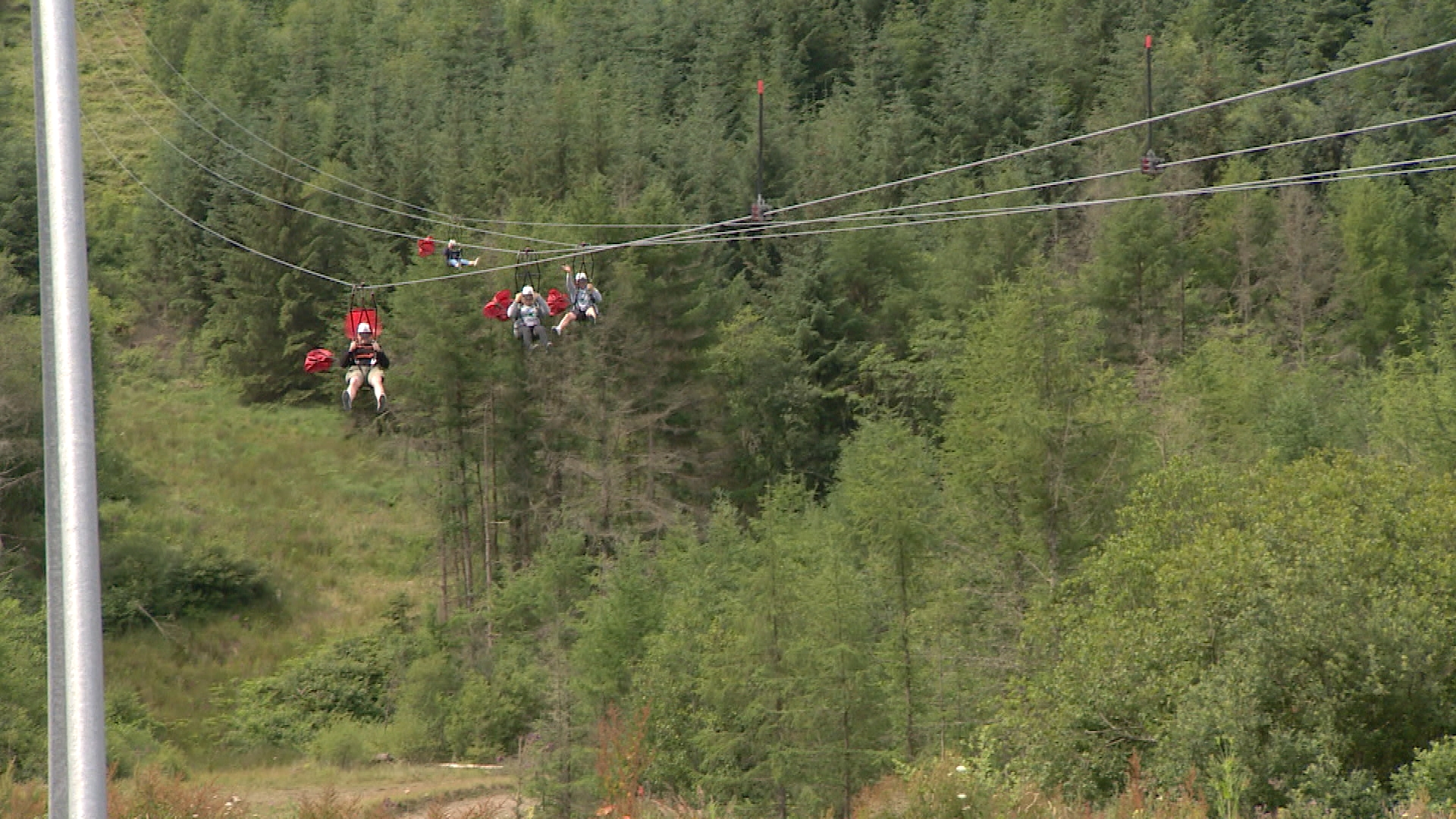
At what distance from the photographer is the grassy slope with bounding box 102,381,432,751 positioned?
44.4 metres

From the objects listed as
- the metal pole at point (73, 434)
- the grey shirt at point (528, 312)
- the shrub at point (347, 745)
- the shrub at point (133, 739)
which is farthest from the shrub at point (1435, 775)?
the shrub at point (347, 745)

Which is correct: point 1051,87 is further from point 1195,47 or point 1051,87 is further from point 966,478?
point 966,478

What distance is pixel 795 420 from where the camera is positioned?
2009 inches

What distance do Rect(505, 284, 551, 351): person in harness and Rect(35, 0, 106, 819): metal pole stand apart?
11.5 metres

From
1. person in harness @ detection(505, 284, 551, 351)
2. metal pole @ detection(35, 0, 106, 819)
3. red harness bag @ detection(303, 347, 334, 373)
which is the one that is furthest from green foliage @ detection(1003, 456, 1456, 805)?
metal pole @ detection(35, 0, 106, 819)

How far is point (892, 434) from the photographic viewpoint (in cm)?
4128

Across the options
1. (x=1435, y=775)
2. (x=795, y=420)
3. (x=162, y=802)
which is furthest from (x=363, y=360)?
(x=795, y=420)

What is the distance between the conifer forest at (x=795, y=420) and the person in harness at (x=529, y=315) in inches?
17.9

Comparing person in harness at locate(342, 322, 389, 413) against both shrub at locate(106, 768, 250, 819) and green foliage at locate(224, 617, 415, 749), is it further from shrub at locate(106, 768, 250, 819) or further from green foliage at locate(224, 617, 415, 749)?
green foliage at locate(224, 617, 415, 749)

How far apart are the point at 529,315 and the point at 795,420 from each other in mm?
34156

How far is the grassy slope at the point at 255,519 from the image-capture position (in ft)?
146

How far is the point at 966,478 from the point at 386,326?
83.2ft

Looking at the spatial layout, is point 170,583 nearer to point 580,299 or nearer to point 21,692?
point 21,692

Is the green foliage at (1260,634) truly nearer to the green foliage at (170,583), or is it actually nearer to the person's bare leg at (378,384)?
the person's bare leg at (378,384)
